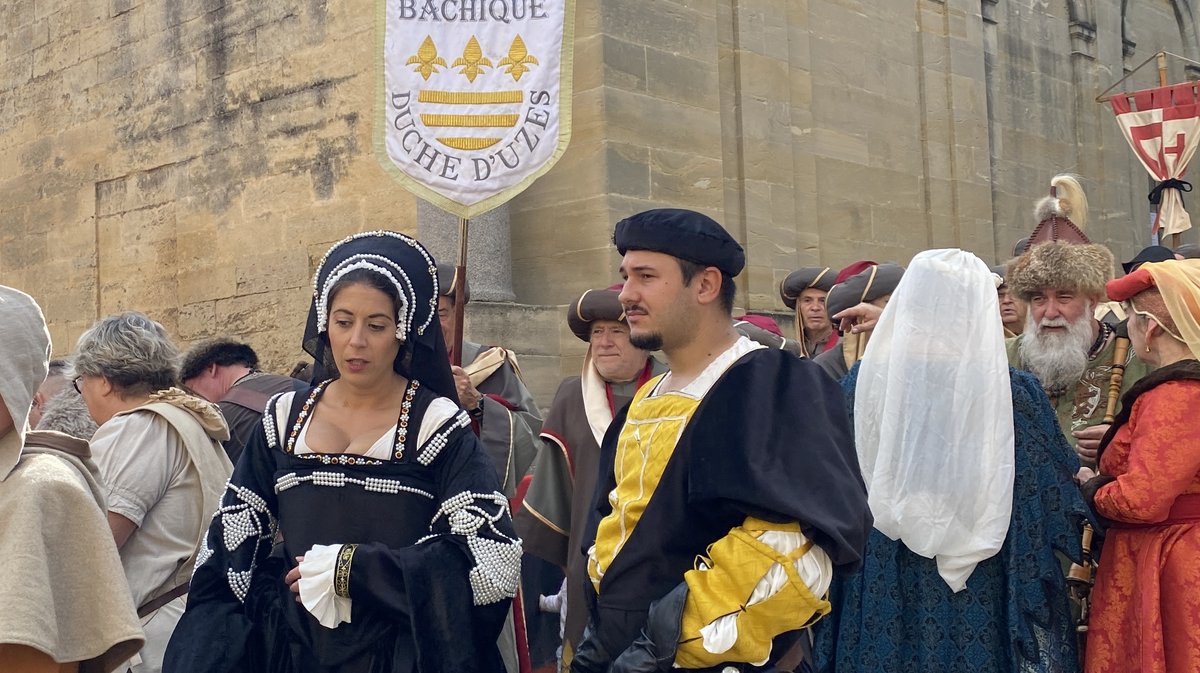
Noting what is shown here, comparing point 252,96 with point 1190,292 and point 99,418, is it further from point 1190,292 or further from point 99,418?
point 1190,292

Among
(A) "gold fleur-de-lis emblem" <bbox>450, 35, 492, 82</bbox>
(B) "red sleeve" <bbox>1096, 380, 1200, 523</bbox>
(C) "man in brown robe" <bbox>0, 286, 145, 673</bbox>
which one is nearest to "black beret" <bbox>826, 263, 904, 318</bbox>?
(B) "red sleeve" <bbox>1096, 380, 1200, 523</bbox>

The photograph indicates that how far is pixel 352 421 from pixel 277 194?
6.96 meters

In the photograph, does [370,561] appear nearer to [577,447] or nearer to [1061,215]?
[577,447]

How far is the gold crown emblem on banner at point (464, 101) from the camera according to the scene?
183 inches

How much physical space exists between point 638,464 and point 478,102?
6.62ft

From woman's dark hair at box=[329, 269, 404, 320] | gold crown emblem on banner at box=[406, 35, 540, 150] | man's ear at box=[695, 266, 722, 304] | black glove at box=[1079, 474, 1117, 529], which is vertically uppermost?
gold crown emblem on banner at box=[406, 35, 540, 150]

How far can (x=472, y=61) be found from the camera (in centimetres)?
466

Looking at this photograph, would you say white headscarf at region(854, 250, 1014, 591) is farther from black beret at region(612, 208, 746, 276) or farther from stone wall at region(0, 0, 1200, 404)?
stone wall at region(0, 0, 1200, 404)

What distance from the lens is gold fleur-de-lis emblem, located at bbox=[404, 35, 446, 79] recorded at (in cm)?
468

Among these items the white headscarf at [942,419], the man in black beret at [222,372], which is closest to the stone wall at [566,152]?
the man in black beret at [222,372]

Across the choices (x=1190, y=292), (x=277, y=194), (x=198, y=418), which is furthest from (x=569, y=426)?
(x=277, y=194)

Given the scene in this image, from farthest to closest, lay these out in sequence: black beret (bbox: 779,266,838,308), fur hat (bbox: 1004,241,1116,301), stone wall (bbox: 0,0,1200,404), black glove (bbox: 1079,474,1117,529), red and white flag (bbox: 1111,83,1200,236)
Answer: red and white flag (bbox: 1111,83,1200,236)
stone wall (bbox: 0,0,1200,404)
black beret (bbox: 779,266,838,308)
fur hat (bbox: 1004,241,1116,301)
black glove (bbox: 1079,474,1117,529)

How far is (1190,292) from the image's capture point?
3.87 meters

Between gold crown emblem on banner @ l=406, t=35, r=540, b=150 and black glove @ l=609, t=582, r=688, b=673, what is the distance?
225cm
